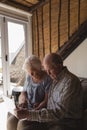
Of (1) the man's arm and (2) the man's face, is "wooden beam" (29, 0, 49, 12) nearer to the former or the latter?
(2) the man's face

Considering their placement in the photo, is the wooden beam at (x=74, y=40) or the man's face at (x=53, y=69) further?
the wooden beam at (x=74, y=40)

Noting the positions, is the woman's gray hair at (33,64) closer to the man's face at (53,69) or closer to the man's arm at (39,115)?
the man's face at (53,69)

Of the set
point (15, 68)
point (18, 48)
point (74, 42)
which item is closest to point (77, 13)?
point (74, 42)

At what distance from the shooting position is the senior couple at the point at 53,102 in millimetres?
1721

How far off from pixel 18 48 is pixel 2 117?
165cm

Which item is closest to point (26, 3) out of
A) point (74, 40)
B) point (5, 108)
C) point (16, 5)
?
point (16, 5)

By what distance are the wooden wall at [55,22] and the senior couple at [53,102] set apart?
7.26 feet

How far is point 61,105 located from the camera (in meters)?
1.72

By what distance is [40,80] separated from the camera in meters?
2.23

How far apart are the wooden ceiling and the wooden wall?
0.33 feet

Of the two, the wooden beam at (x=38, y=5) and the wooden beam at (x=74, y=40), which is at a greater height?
the wooden beam at (x=38, y=5)

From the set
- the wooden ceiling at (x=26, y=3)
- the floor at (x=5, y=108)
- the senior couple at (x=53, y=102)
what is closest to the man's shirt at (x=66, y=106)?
the senior couple at (x=53, y=102)

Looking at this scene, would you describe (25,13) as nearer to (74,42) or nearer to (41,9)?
(41,9)

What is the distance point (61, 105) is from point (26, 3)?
304cm
